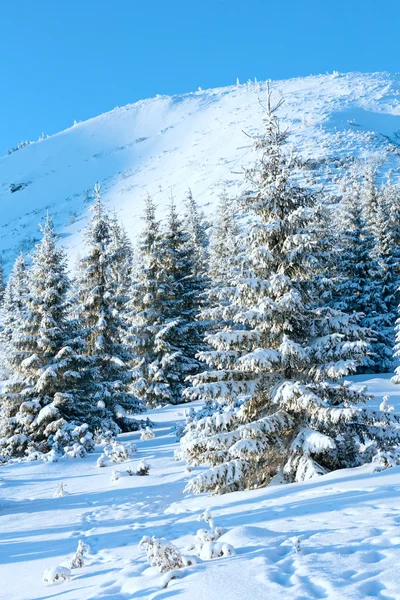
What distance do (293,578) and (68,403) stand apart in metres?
15.0

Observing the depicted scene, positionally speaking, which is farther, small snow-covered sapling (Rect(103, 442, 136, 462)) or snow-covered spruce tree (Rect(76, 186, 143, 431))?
snow-covered spruce tree (Rect(76, 186, 143, 431))

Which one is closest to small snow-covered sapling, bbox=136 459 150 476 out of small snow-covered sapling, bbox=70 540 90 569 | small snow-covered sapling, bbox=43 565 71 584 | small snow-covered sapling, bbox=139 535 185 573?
small snow-covered sapling, bbox=70 540 90 569

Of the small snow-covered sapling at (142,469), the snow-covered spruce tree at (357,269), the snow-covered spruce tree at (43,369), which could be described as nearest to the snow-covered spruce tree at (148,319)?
the snow-covered spruce tree at (43,369)

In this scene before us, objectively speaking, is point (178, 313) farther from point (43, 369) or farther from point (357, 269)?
point (357, 269)

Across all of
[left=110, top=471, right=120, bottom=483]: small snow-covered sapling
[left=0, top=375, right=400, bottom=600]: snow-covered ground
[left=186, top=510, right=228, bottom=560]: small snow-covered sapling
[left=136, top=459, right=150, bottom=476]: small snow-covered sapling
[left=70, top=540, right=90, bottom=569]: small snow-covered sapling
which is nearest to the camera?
[left=0, top=375, right=400, bottom=600]: snow-covered ground

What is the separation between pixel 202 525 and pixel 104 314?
15.0 metres

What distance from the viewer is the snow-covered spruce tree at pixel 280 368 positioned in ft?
30.0

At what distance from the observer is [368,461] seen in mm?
9711

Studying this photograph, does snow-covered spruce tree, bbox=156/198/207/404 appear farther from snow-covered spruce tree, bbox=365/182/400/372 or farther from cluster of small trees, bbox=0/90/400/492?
snow-covered spruce tree, bbox=365/182/400/372

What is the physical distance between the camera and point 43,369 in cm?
1803

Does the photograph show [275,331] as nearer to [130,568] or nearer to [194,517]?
[194,517]

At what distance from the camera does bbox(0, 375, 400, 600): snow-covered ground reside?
448 centimetres

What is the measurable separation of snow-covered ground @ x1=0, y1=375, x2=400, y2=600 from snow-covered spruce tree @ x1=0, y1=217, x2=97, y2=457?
5591 mm

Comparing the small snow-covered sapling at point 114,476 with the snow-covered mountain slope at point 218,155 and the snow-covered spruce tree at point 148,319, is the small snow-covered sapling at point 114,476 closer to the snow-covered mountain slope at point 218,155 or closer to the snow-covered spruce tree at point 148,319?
the snow-covered spruce tree at point 148,319
